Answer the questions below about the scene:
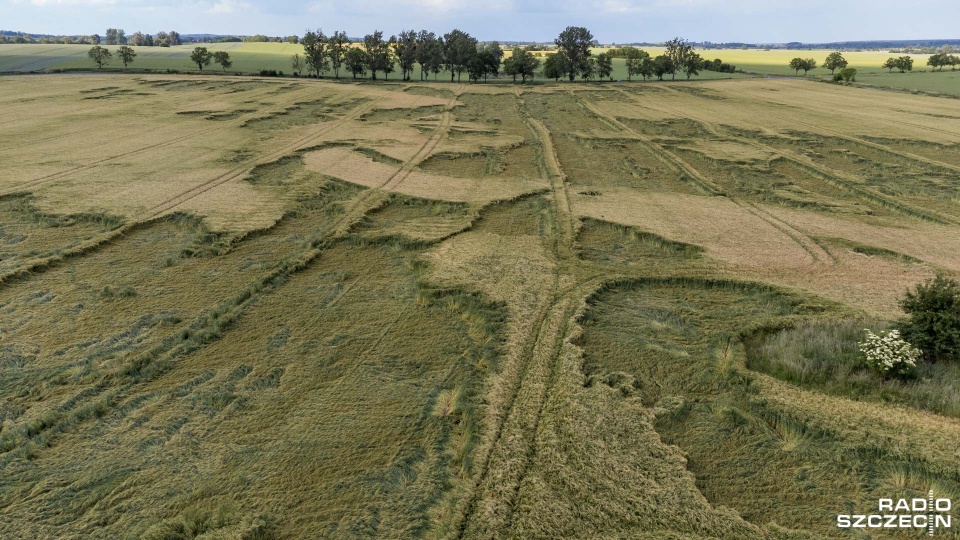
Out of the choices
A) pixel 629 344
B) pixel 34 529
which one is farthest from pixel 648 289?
pixel 34 529

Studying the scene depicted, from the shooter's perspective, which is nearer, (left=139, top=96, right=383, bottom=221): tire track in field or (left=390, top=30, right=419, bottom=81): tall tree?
(left=139, top=96, right=383, bottom=221): tire track in field

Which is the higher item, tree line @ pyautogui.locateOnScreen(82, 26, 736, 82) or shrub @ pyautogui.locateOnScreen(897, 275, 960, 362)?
tree line @ pyautogui.locateOnScreen(82, 26, 736, 82)

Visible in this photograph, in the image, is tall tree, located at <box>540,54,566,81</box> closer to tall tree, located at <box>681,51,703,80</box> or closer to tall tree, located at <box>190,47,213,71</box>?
tall tree, located at <box>681,51,703,80</box>

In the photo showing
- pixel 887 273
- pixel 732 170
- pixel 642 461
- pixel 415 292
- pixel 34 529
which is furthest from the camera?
pixel 732 170

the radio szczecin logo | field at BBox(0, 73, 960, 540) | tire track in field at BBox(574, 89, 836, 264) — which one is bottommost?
the radio szczecin logo

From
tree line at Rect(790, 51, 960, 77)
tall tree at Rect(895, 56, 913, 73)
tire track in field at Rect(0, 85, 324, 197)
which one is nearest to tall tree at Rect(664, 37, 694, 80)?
tree line at Rect(790, 51, 960, 77)

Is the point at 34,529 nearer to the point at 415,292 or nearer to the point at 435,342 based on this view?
the point at 435,342

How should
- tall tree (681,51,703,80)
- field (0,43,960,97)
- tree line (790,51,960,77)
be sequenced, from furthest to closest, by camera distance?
tree line (790,51,960,77) < tall tree (681,51,703,80) < field (0,43,960,97)
